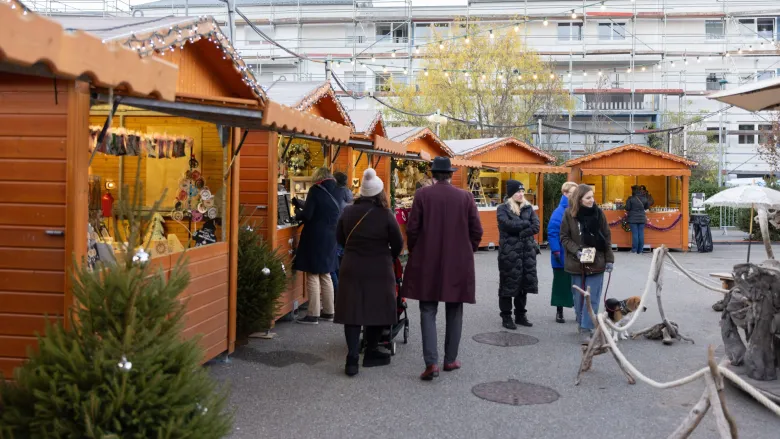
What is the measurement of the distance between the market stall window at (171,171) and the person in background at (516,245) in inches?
133

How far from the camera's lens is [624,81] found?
43625 mm

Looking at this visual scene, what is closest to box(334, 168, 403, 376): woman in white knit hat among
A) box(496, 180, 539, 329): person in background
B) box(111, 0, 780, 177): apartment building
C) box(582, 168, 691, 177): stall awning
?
box(496, 180, 539, 329): person in background

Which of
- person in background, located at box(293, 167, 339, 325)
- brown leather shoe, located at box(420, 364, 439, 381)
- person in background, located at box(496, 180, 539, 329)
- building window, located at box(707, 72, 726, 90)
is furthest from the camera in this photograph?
building window, located at box(707, 72, 726, 90)

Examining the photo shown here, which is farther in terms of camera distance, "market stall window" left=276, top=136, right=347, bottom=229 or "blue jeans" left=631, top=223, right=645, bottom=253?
"blue jeans" left=631, top=223, right=645, bottom=253

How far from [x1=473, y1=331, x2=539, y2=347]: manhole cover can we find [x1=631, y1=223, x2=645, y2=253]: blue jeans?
1160 cm

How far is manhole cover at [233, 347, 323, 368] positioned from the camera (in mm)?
7121

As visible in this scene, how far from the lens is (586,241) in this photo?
26.6 ft

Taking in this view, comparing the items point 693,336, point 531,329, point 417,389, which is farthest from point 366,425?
point 693,336

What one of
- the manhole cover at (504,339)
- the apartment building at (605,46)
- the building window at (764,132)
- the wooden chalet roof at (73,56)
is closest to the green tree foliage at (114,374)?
the wooden chalet roof at (73,56)

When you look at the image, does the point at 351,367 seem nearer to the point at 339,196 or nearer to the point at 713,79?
the point at 339,196

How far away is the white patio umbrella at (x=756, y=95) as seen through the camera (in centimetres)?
610

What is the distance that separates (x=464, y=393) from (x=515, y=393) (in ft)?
1.40

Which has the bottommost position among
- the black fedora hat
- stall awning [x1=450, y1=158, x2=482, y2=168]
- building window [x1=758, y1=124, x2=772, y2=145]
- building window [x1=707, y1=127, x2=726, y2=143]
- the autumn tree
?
the black fedora hat

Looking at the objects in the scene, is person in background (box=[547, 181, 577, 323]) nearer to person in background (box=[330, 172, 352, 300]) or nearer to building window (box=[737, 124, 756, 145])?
person in background (box=[330, 172, 352, 300])
